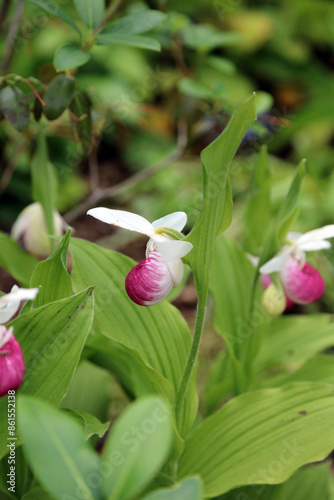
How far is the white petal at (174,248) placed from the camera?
1.99 ft

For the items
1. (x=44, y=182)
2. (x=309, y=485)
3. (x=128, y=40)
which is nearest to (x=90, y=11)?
(x=128, y=40)

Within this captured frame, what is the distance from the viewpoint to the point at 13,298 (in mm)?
503

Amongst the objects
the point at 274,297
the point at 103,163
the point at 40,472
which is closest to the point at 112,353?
the point at 274,297

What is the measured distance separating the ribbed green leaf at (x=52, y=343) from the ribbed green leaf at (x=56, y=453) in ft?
0.88

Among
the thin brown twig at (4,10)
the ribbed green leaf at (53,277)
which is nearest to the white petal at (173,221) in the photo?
the ribbed green leaf at (53,277)

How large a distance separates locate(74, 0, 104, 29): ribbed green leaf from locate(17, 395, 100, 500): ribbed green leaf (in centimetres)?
61

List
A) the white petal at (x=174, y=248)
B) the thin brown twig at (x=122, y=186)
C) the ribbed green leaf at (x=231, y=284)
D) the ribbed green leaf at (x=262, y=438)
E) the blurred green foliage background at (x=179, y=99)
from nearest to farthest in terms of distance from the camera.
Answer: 1. the white petal at (x=174, y=248)
2. the ribbed green leaf at (x=262, y=438)
3. the ribbed green leaf at (x=231, y=284)
4. the thin brown twig at (x=122, y=186)
5. the blurred green foliage background at (x=179, y=99)

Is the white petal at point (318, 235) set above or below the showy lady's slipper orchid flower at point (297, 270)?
above

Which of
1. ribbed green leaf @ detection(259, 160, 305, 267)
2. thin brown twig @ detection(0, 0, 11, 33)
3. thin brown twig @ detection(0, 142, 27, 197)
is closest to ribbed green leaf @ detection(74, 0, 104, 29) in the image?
thin brown twig @ detection(0, 0, 11, 33)

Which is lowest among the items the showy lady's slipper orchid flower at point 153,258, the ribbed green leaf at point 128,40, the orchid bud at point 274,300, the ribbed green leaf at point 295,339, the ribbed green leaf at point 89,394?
the ribbed green leaf at point 295,339

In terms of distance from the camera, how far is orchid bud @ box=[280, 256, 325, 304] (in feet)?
2.59

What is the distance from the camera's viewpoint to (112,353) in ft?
2.70

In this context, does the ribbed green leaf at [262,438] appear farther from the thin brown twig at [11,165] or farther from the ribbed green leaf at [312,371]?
the thin brown twig at [11,165]

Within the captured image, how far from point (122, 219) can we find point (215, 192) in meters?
0.11
